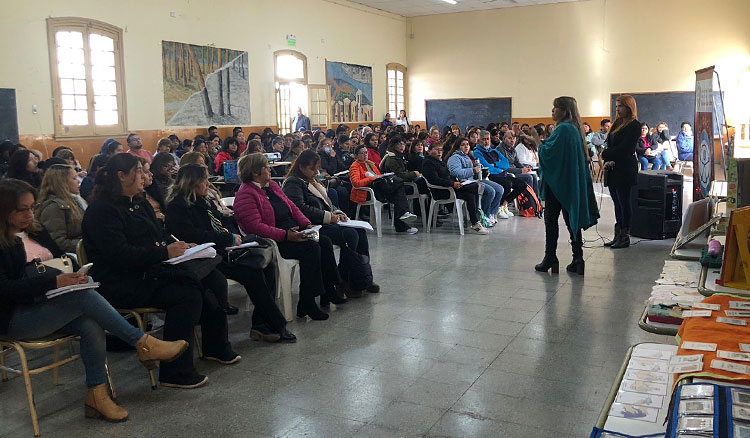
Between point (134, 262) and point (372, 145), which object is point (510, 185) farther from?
point (134, 262)

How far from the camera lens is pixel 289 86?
542 inches

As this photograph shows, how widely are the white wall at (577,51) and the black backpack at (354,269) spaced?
13.0 metres

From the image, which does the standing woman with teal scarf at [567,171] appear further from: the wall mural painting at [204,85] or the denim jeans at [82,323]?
the wall mural painting at [204,85]

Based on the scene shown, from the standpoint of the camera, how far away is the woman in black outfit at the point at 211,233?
377 cm

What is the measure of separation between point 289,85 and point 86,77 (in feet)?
15.9

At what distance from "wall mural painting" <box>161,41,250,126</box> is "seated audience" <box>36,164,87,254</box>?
699 centimetres

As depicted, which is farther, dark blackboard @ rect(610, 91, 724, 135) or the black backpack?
dark blackboard @ rect(610, 91, 724, 135)

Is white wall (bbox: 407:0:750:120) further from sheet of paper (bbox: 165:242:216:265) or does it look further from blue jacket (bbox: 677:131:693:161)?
sheet of paper (bbox: 165:242:216:265)

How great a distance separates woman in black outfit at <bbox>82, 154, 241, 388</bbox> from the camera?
10.6ft

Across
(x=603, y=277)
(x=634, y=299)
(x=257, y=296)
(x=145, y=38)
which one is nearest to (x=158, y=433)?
(x=257, y=296)

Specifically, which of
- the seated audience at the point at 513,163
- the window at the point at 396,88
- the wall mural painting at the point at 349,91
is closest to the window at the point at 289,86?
the wall mural painting at the point at 349,91

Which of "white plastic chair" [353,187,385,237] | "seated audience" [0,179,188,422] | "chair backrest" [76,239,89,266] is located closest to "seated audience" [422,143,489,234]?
"white plastic chair" [353,187,385,237]

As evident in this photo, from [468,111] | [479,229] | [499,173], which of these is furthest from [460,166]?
[468,111]

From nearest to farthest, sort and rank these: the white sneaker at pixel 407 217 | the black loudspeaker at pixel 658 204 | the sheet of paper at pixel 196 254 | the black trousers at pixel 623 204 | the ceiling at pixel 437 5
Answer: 1. the sheet of paper at pixel 196 254
2. the black trousers at pixel 623 204
3. the black loudspeaker at pixel 658 204
4. the white sneaker at pixel 407 217
5. the ceiling at pixel 437 5
